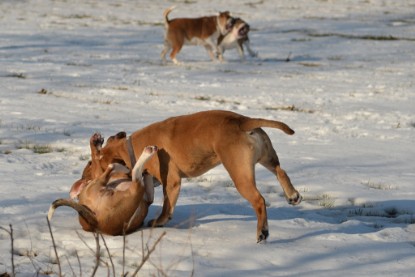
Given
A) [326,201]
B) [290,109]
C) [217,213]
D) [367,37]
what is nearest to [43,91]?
[290,109]

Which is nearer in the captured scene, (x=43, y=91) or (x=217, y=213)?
(x=217, y=213)

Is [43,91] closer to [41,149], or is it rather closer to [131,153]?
[41,149]

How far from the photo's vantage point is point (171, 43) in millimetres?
Answer: 18484

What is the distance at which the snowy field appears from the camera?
4.57 meters

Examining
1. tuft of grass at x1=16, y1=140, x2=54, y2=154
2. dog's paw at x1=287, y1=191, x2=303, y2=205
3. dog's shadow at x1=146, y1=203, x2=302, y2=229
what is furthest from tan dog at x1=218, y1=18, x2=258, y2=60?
dog's paw at x1=287, y1=191, x2=303, y2=205

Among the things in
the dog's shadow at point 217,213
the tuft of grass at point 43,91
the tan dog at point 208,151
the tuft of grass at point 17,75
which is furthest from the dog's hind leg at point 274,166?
the tuft of grass at point 17,75

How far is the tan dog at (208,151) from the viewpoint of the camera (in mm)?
4773

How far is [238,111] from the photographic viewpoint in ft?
37.1

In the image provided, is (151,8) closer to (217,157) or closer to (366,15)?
(366,15)

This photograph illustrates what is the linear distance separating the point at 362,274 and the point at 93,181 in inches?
80.0

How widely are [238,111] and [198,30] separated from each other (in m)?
8.01

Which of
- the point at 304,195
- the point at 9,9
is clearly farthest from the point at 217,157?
the point at 9,9

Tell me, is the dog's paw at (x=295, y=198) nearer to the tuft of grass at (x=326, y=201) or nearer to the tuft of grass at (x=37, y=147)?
the tuft of grass at (x=326, y=201)

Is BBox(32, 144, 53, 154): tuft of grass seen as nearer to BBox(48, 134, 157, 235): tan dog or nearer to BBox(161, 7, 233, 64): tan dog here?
BBox(48, 134, 157, 235): tan dog
